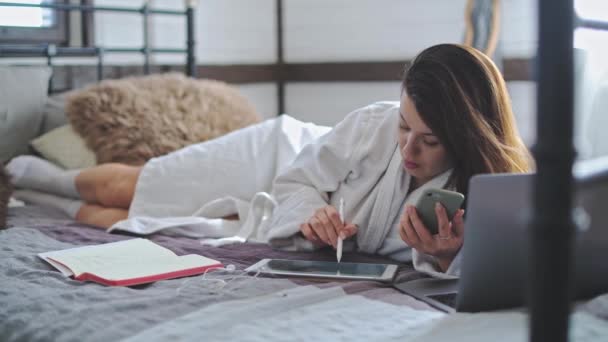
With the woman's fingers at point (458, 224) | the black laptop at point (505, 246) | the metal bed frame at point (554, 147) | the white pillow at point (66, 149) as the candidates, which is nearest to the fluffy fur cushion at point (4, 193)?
the white pillow at point (66, 149)

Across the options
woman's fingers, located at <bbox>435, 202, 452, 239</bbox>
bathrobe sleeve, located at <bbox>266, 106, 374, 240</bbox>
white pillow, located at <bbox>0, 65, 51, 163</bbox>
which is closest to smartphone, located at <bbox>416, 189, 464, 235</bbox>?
woman's fingers, located at <bbox>435, 202, 452, 239</bbox>

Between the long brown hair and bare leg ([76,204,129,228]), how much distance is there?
3.26 ft

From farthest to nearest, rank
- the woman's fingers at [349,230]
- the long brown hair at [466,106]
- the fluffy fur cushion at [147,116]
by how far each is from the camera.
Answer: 1. the fluffy fur cushion at [147,116]
2. the woman's fingers at [349,230]
3. the long brown hair at [466,106]

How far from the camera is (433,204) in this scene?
54.5 inches

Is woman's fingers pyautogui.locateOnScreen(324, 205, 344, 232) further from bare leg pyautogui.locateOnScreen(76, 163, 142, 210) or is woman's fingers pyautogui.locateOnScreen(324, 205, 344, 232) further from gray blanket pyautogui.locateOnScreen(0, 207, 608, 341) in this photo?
bare leg pyautogui.locateOnScreen(76, 163, 142, 210)

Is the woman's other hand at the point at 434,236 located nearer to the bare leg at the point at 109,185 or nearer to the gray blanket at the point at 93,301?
the gray blanket at the point at 93,301

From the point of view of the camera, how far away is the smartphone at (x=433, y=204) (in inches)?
53.3

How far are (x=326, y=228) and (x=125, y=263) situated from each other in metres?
0.44

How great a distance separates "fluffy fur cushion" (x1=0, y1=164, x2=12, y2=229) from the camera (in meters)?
1.97

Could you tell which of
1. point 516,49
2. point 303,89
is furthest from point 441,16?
point 303,89

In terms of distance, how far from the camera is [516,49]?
324 cm

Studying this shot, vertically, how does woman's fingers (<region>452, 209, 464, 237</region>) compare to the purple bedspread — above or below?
above

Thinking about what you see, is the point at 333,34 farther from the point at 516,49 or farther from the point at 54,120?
the point at 54,120

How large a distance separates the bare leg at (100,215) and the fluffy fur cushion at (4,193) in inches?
8.6
